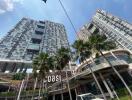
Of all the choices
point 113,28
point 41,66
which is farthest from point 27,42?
point 41,66

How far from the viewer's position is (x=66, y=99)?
70.4 meters

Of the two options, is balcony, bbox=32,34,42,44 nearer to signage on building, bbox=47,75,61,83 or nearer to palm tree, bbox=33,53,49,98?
signage on building, bbox=47,75,61,83

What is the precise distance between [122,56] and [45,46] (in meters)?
91.8

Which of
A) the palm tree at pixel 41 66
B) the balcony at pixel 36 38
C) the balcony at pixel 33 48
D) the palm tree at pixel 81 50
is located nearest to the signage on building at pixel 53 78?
the palm tree at pixel 41 66

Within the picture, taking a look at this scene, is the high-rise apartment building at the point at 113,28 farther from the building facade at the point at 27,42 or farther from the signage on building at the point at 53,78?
the signage on building at the point at 53,78

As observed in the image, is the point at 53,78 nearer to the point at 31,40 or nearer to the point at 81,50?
the point at 81,50

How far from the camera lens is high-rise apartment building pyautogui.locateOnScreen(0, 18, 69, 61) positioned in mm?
127625

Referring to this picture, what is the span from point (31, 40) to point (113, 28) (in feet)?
224

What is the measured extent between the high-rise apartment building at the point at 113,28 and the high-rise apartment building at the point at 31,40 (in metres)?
27.8

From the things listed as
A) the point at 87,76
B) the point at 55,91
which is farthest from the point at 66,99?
the point at 87,76

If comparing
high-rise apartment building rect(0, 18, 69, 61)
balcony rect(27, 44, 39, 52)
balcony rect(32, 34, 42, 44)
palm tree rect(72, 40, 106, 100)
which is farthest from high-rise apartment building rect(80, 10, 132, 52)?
palm tree rect(72, 40, 106, 100)

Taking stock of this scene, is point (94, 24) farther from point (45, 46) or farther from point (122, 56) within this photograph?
point (122, 56)

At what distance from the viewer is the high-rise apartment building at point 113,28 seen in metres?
95.5

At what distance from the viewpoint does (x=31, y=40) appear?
150750 mm
